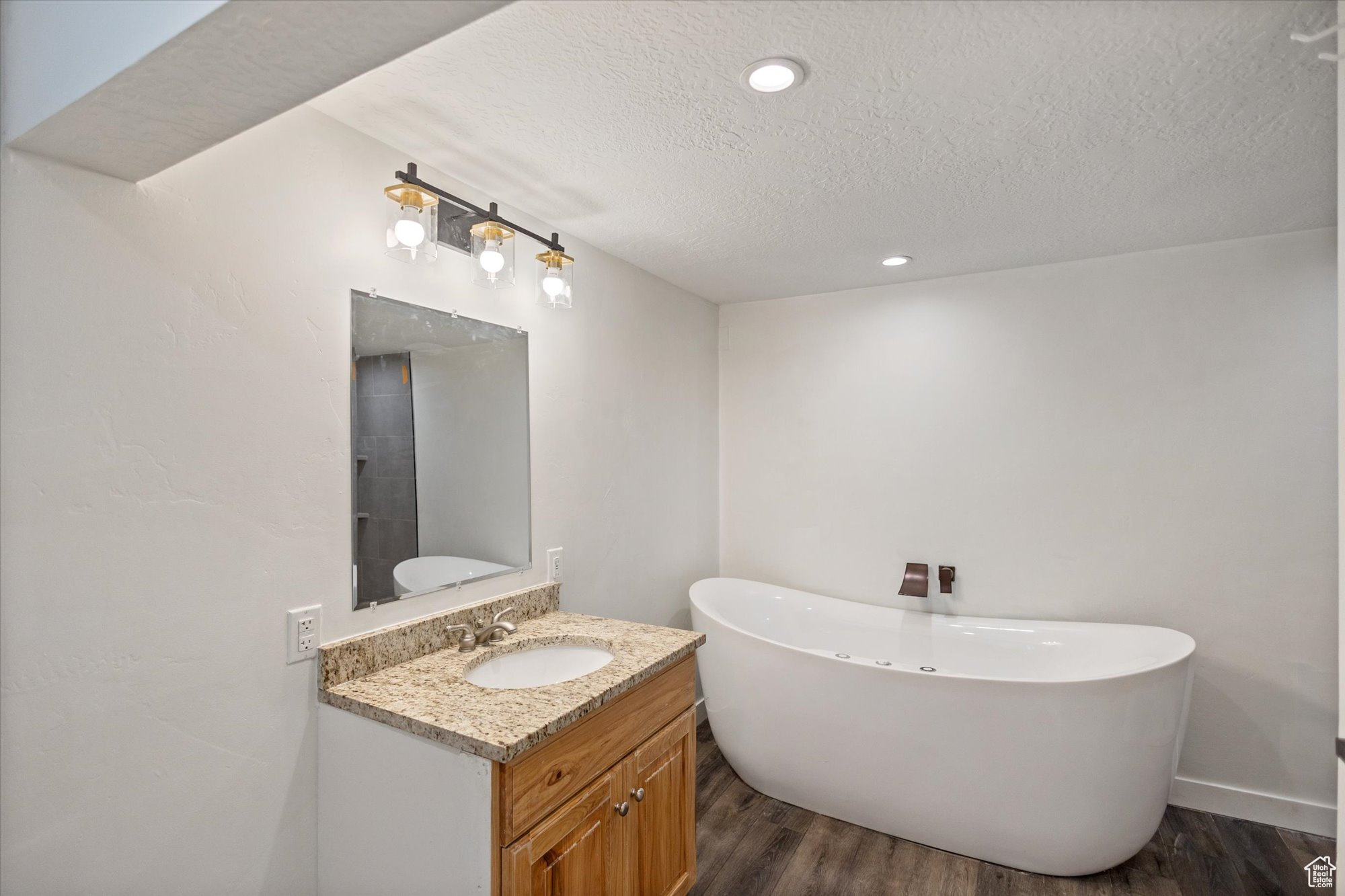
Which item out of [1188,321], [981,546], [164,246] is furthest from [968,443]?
[164,246]

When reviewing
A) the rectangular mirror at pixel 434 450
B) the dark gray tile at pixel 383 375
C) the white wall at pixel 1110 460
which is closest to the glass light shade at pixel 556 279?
the rectangular mirror at pixel 434 450

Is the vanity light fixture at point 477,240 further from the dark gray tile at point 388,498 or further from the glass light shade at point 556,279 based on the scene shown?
the dark gray tile at point 388,498

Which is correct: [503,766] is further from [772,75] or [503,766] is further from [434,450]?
[772,75]

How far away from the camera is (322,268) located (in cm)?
166

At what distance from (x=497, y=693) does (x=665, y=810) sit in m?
0.68

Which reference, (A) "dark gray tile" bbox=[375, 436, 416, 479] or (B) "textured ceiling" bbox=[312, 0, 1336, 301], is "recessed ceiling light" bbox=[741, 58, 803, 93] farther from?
(A) "dark gray tile" bbox=[375, 436, 416, 479]

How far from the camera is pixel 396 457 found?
6.00 feet

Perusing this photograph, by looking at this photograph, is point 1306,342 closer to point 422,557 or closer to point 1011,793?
point 1011,793

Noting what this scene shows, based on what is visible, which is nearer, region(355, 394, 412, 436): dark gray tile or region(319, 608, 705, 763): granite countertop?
region(319, 608, 705, 763): granite countertop

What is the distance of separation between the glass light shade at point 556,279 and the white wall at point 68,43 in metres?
1.23

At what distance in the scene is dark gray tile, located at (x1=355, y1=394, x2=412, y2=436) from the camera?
1.74m

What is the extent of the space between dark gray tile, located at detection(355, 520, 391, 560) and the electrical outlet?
6.6 inches

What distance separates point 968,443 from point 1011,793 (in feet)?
4.90

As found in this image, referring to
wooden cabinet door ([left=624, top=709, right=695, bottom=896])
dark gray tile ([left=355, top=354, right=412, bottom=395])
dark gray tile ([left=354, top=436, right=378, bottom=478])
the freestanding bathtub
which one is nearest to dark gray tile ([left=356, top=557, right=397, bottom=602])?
dark gray tile ([left=354, top=436, right=378, bottom=478])
